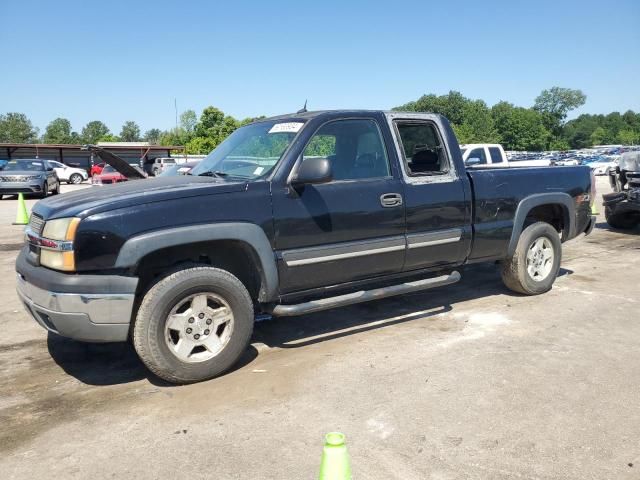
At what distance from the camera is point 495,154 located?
1538 cm

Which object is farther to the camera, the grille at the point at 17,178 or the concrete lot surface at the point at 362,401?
the grille at the point at 17,178

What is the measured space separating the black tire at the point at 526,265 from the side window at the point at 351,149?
201cm

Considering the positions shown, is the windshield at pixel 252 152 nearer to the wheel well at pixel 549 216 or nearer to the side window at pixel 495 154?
the wheel well at pixel 549 216

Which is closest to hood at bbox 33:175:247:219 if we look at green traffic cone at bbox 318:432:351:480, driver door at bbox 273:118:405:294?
driver door at bbox 273:118:405:294

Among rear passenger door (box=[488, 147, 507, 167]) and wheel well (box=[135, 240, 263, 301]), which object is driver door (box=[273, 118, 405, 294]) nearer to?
wheel well (box=[135, 240, 263, 301])

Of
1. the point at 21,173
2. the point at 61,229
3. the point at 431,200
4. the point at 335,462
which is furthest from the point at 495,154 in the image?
the point at 21,173

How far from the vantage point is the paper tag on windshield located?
4281 mm

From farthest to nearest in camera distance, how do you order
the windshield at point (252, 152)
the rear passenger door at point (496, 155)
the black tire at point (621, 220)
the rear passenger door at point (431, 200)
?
the rear passenger door at point (496, 155) → the black tire at point (621, 220) → the rear passenger door at point (431, 200) → the windshield at point (252, 152)

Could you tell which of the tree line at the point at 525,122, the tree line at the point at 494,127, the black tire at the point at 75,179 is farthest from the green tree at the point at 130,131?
the black tire at the point at 75,179

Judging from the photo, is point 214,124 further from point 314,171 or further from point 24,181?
point 314,171

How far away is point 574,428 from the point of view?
304cm

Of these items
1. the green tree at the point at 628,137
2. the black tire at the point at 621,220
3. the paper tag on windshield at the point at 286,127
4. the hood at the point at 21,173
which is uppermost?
the green tree at the point at 628,137

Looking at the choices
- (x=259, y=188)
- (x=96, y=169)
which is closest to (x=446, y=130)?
(x=259, y=188)

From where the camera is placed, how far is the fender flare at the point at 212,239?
339 centimetres
